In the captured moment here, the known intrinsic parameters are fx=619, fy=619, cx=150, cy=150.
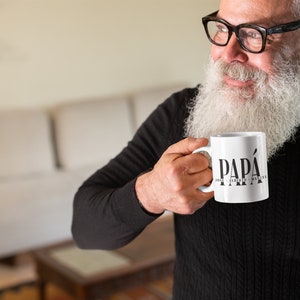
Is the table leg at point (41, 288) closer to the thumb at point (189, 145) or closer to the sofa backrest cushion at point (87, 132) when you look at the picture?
the sofa backrest cushion at point (87, 132)

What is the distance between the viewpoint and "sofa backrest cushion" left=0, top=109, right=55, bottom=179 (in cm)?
362

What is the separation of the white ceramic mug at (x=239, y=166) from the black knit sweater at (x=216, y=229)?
218 mm

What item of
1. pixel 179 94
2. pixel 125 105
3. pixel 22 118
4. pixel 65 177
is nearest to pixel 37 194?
pixel 65 177

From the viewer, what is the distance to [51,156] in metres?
3.79

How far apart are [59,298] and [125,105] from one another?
1421 mm

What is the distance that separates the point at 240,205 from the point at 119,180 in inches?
10.4

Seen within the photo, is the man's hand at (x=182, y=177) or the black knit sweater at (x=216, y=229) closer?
the man's hand at (x=182, y=177)

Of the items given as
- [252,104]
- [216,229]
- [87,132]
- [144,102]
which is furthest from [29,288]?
[252,104]

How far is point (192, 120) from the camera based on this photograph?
4.28 ft

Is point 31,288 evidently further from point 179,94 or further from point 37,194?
point 179,94

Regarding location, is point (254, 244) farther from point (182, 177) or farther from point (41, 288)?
point (41, 288)

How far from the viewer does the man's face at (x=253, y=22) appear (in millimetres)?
1193

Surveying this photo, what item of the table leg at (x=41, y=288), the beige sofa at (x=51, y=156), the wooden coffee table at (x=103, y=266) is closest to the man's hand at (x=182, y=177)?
the wooden coffee table at (x=103, y=266)

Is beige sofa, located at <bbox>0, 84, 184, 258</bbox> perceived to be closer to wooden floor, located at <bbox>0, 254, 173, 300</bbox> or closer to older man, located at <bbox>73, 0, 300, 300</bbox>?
wooden floor, located at <bbox>0, 254, 173, 300</bbox>
